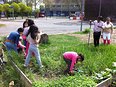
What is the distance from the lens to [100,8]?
54.4 meters

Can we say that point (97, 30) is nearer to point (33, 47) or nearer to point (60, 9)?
point (33, 47)

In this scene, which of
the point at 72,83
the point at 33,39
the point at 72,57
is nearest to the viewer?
the point at 72,83

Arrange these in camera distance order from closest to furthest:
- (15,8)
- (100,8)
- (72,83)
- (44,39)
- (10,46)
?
1. (72,83)
2. (10,46)
3. (44,39)
4. (100,8)
5. (15,8)

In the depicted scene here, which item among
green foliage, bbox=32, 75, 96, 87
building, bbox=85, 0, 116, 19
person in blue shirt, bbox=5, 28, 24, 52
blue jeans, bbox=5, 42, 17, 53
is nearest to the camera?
green foliage, bbox=32, 75, 96, 87

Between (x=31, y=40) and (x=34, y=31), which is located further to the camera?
(x=31, y=40)

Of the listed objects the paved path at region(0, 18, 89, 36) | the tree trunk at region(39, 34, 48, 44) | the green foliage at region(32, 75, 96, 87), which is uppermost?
the green foliage at region(32, 75, 96, 87)

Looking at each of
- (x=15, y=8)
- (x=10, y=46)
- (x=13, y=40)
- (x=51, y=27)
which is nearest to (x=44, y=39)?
(x=10, y=46)

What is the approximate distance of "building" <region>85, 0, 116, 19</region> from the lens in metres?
54.2

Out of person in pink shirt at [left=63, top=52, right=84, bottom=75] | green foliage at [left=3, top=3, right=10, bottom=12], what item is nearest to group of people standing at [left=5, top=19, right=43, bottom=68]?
person in pink shirt at [left=63, top=52, right=84, bottom=75]

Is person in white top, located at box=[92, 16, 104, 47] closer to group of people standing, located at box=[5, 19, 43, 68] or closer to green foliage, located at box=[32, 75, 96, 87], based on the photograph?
group of people standing, located at box=[5, 19, 43, 68]

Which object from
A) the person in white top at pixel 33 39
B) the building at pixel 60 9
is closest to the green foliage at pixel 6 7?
the building at pixel 60 9

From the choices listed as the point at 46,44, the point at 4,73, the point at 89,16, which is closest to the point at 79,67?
the point at 4,73

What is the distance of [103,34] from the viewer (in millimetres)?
14055

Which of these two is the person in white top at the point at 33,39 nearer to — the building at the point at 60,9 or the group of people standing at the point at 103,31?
the group of people standing at the point at 103,31
